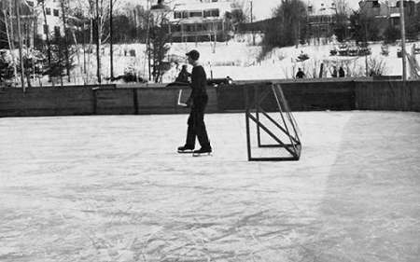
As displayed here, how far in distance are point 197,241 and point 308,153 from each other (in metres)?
6.07

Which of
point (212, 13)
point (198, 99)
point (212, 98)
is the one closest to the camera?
point (198, 99)

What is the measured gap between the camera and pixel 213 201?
7.52 meters

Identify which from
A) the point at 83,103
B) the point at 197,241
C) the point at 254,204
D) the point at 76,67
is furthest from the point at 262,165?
the point at 76,67

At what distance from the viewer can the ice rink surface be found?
5488 millimetres

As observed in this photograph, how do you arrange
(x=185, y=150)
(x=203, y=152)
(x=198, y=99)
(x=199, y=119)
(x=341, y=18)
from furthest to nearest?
(x=341, y=18) → (x=185, y=150) → (x=203, y=152) → (x=198, y=99) → (x=199, y=119)

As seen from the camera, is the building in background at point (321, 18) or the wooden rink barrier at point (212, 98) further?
the building in background at point (321, 18)

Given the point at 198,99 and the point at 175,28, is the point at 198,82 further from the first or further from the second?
the point at 175,28

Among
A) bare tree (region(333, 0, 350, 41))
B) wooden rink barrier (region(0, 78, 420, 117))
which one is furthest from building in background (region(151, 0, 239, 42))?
wooden rink barrier (region(0, 78, 420, 117))

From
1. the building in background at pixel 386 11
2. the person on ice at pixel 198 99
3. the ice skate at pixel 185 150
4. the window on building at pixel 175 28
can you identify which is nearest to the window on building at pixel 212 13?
the window on building at pixel 175 28

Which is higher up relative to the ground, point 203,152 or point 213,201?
point 203,152

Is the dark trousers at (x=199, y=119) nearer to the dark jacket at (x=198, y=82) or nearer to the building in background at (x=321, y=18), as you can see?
the dark jacket at (x=198, y=82)

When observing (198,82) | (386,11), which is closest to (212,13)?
(386,11)

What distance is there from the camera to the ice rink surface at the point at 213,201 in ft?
18.0

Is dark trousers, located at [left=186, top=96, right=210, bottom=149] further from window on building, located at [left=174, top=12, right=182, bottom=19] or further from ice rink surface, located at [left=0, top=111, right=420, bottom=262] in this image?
window on building, located at [left=174, top=12, right=182, bottom=19]
